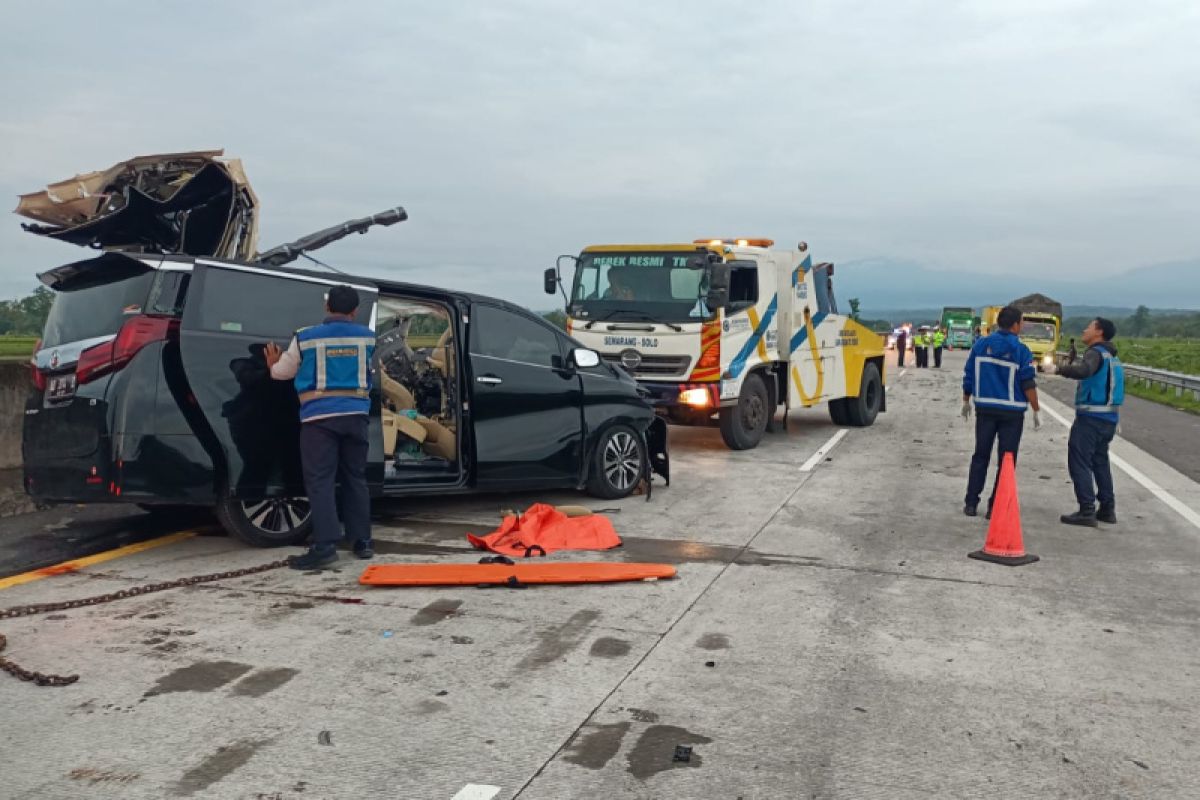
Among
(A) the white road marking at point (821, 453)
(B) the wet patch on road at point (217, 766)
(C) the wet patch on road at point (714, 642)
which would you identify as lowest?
(A) the white road marking at point (821, 453)

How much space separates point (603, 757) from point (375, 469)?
374cm

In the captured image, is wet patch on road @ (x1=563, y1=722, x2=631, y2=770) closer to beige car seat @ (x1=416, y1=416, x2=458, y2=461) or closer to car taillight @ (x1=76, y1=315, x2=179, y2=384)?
car taillight @ (x1=76, y1=315, x2=179, y2=384)

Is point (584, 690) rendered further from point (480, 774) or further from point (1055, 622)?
point (1055, 622)

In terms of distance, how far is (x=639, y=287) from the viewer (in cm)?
1196

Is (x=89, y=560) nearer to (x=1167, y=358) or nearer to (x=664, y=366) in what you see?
(x=664, y=366)

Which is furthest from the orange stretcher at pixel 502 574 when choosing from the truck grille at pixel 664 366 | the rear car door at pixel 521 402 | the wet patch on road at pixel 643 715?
the truck grille at pixel 664 366

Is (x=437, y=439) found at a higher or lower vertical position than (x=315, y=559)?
higher

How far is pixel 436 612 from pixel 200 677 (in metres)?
1.36

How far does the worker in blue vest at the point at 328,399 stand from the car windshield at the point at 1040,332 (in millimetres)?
36624

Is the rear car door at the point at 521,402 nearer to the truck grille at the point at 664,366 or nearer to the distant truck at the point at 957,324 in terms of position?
the truck grille at the point at 664,366

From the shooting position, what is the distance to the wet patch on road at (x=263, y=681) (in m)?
4.17

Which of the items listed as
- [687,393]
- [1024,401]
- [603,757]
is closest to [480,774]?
[603,757]

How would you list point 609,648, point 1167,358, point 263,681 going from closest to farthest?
point 263,681, point 609,648, point 1167,358

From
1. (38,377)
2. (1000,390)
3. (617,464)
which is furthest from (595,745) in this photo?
(1000,390)
